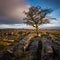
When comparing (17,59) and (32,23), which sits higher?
(32,23)

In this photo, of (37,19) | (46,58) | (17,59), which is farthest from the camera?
(37,19)

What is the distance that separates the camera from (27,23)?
54281 millimetres

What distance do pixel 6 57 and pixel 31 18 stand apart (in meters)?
37.6

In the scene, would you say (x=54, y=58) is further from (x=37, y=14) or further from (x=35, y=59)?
(x=37, y=14)

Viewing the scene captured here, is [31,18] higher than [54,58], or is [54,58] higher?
[31,18]

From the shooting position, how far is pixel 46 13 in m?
52.9

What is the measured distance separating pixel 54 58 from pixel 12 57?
442 centimetres

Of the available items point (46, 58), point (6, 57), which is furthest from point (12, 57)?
point (46, 58)

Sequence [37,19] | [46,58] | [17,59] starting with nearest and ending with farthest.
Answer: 1. [46,58]
2. [17,59]
3. [37,19]

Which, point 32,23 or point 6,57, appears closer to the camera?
point 6,57

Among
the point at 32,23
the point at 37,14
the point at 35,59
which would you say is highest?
the point at 37,14

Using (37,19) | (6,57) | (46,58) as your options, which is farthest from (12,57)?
(37,19)

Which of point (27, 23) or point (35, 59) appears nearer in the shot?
point (35, 59)

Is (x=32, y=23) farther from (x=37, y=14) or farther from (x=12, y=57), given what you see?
(x=12, y=57)
